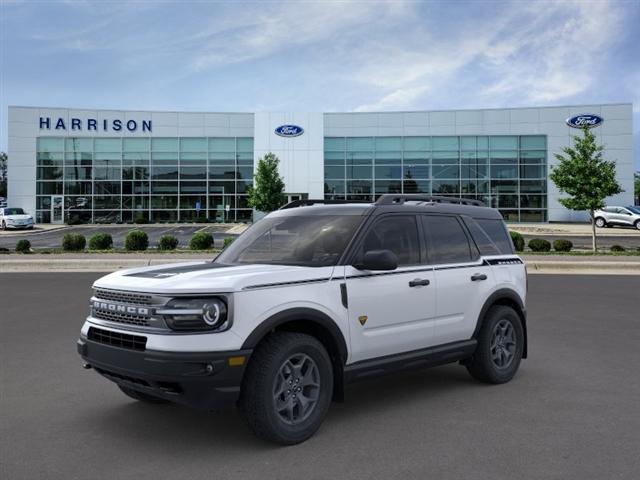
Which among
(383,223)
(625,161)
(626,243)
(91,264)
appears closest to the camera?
(383,223)

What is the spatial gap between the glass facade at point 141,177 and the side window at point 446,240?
4659 cm

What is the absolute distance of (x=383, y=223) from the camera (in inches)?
209

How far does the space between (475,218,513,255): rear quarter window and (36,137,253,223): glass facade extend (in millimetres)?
46041

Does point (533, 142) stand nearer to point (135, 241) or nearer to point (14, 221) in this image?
point (135, 241)

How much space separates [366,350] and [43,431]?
264cm

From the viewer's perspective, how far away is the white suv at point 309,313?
404 centimetres

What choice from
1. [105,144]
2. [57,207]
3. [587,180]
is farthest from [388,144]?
[57,207]

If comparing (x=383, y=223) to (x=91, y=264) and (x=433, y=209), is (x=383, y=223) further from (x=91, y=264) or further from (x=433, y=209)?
(x=91, y=264)

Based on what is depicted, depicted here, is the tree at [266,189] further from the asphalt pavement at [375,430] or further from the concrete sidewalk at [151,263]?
the asphalt pavement at [375,430]

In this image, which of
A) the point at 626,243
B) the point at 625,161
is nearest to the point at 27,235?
the point at 626,243

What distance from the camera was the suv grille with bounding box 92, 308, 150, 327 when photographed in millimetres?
4211

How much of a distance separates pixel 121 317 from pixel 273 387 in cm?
125

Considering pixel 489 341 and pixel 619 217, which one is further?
pixel 619 217

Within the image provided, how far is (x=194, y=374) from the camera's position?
396 cm
